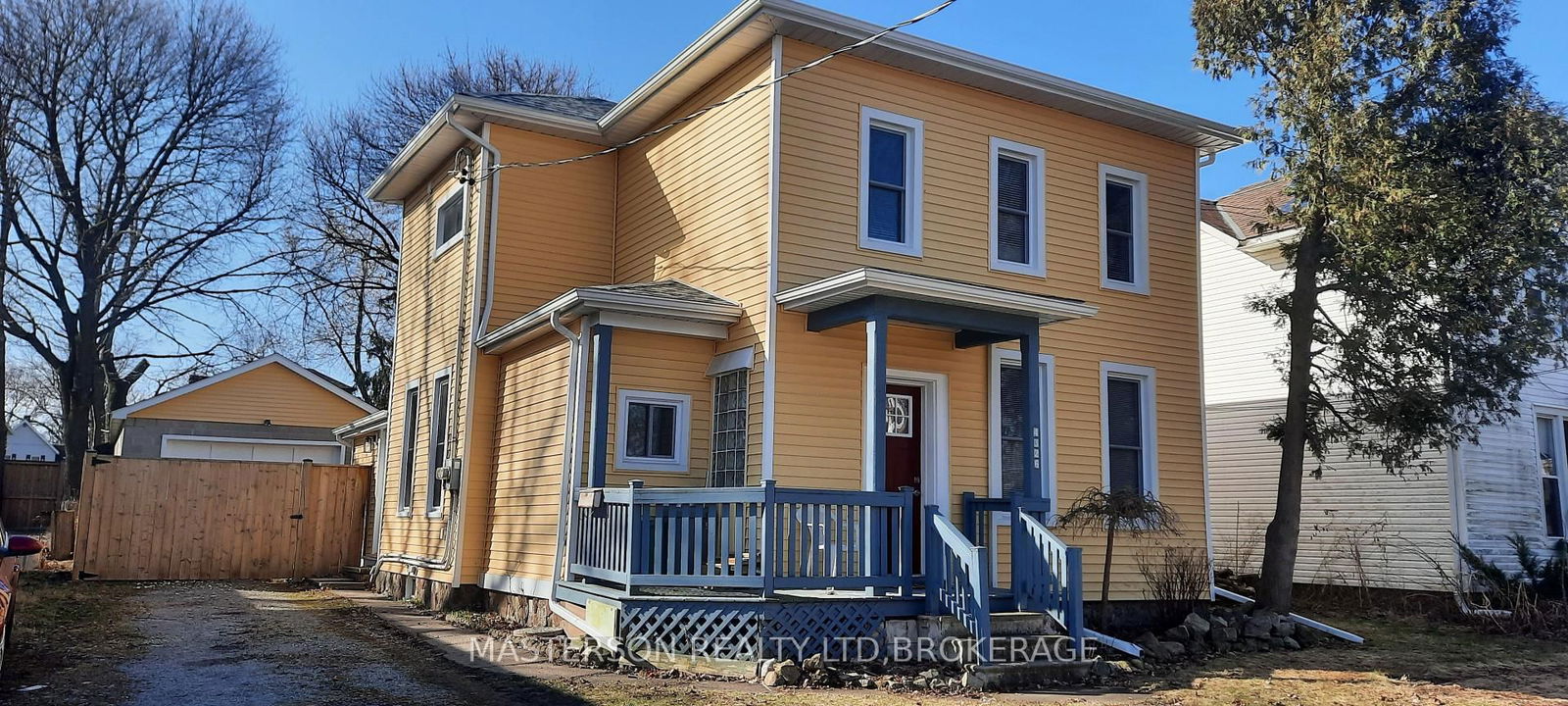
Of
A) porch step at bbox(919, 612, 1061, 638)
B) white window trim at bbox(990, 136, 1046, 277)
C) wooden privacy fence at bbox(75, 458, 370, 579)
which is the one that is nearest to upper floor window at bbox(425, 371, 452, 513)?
wooden privacy fence at bbox(75, 458, 370, 579)

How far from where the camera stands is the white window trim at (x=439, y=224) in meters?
14.0

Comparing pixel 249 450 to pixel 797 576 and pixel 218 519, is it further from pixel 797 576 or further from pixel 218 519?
pixel 797 576

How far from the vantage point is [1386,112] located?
11578 millimetres

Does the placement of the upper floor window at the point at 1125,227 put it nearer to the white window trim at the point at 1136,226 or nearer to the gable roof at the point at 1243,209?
the white window trim at the point at 1136,226

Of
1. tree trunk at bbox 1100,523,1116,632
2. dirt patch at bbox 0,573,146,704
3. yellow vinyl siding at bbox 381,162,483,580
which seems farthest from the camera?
yellow vinyl siding at bbox 381,162,483,580

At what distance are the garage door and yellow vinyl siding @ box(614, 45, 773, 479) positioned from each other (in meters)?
15.6

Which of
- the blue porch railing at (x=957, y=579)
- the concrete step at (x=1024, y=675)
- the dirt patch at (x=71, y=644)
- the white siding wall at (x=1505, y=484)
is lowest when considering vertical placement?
the dirt patch at (x=71, y=644)

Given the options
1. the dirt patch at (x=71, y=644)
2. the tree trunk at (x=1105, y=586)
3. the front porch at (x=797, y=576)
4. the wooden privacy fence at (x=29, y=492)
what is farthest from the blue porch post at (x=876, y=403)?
the wooden privacy fence at (x=29, y=492)

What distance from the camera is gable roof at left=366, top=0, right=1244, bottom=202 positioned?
1088 centimetres

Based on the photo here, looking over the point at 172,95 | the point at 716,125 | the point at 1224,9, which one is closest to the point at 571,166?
the point at 716,125

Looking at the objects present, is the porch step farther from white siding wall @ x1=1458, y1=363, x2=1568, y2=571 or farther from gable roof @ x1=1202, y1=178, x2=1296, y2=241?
gable roof @ x1=1202, y1=178, x2=1296, y2=241

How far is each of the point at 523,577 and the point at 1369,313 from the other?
9.54m

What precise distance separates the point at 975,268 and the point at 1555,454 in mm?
10218

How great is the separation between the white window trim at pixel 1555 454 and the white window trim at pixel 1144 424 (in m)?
6.68
